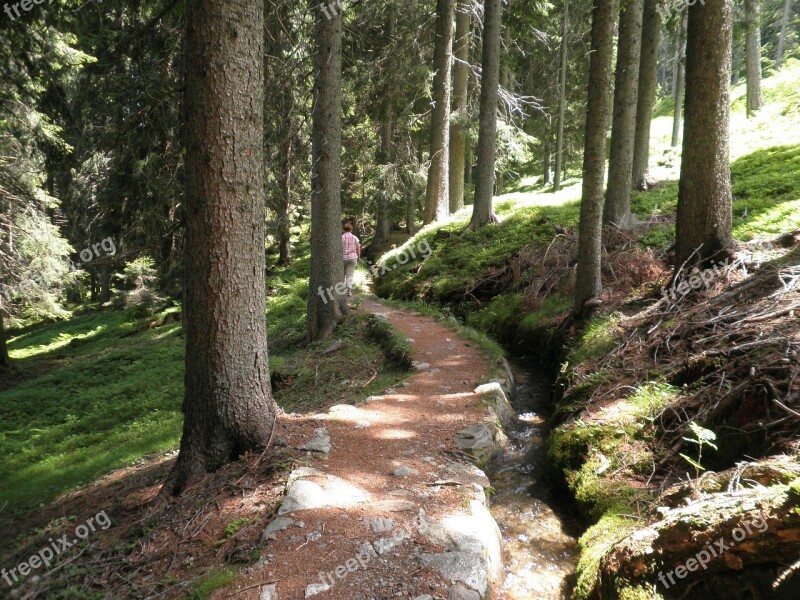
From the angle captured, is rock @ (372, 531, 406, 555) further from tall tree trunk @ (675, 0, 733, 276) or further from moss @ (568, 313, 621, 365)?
tall tree trunk @ (675, 0, 733, 276)

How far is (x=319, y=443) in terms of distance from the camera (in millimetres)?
5094

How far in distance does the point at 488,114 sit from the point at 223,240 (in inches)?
487

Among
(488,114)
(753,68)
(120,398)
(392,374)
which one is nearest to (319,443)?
(392,374)

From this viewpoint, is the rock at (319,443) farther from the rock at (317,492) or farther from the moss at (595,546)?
the moss at (595,546)

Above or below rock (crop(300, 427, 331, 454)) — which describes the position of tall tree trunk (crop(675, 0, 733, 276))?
above

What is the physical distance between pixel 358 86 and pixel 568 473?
14.3 meters

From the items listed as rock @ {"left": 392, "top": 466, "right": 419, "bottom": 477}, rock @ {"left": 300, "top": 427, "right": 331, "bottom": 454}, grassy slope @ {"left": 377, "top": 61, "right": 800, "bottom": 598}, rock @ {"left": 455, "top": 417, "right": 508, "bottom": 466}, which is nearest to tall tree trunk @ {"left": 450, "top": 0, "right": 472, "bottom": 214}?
grassy slope @ {"left": 377, "top": 61, "right": 800, "bottom": 598}

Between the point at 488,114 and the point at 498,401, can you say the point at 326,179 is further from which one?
the point at 488,114

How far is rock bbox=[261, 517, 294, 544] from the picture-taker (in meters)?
3.61

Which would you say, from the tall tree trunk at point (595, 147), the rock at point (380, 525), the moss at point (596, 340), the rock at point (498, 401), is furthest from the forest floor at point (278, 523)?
the tall tree trunk at point (595, 147)

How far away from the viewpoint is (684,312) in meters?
6.25

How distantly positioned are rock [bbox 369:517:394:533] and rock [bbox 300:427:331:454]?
1293 millimetres

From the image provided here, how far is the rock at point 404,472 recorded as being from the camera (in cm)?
470

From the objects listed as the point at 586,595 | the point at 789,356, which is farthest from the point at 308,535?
the point at 789,356
